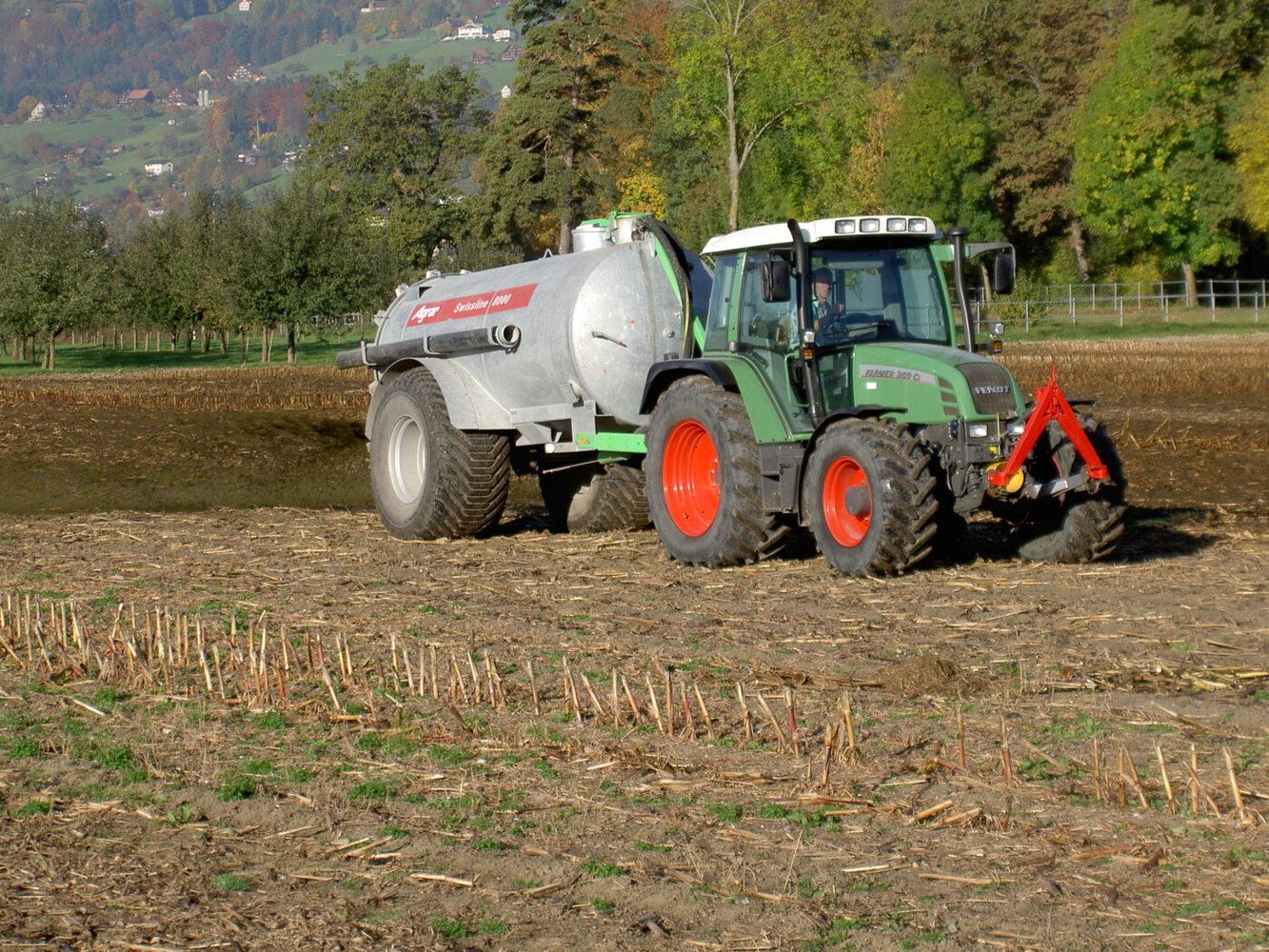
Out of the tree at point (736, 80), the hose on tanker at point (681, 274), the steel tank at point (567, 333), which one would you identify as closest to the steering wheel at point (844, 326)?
the hose on tanker at point (681, 274)

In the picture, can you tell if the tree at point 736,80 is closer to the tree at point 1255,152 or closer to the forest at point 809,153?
the forest at point 809,153

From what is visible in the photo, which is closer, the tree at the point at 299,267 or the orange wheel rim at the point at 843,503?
the orange wheel rim at the point at 843,503

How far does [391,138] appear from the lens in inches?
3415

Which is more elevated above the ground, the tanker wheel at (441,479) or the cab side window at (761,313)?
the cab side window at (761,313)

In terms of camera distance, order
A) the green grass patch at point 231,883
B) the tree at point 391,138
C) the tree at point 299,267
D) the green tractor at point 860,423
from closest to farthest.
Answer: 1. the green grass patch at point 231,883
2. the green tractor at point 860,423
3. the tree at point 299,267
4. the tree at point 391,138

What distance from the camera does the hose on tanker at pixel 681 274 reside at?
485 inches

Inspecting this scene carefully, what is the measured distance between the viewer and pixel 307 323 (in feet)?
194

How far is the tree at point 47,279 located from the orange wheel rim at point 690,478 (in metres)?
44.9

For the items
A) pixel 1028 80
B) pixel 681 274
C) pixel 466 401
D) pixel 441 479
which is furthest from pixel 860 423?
pixel 1028 80

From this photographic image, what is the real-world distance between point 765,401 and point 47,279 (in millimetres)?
48805

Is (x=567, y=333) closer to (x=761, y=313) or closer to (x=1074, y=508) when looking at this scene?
(x=761, y=313)

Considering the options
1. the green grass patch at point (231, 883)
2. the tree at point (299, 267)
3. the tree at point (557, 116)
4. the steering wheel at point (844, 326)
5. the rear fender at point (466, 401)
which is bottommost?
the green grass patch at point (231, 883)

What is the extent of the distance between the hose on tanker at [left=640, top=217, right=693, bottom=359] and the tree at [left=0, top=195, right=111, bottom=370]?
1744 inches

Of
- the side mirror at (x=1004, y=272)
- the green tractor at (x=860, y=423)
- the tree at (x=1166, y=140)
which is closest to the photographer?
the green tractor at (x=860, y=423)
